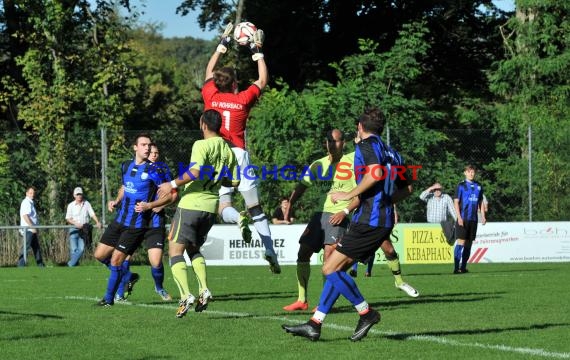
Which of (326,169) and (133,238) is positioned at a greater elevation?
(326,169)

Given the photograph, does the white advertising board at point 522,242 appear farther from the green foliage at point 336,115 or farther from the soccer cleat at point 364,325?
the soccer cleat at point 364,325

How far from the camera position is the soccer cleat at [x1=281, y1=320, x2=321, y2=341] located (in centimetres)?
911

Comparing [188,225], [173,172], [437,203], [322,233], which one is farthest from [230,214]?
[173,172]

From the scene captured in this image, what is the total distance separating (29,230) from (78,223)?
1.11 metres

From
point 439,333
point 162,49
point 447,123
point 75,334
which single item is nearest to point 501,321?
point 439,333

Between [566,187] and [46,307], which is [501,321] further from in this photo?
[566,187]

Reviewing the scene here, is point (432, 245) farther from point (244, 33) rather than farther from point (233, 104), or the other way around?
point (233, 104)

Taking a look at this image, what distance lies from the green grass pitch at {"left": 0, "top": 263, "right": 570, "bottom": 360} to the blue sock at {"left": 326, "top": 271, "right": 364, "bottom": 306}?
36 cm

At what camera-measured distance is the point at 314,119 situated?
1102 inches

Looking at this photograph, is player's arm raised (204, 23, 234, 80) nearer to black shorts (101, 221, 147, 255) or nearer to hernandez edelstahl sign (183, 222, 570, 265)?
black shorts (101, 221, 147, 255)

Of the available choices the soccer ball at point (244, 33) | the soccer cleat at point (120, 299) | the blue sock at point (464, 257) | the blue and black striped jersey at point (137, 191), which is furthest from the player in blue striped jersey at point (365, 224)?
the blue sock at point (464, 257)

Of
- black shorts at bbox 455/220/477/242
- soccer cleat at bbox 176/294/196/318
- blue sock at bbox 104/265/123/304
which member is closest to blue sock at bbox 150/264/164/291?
blue sock at bbox 104/265/123/304

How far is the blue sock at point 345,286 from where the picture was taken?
9227 mm

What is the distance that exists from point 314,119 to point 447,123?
537 inches
